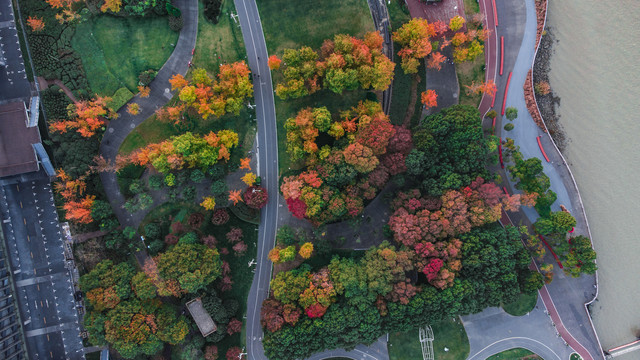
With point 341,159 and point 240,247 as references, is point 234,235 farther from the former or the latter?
point 341,159

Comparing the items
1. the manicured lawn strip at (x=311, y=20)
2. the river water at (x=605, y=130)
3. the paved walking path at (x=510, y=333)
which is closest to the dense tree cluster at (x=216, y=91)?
the manicured lawn strip at (x=311, y=20)

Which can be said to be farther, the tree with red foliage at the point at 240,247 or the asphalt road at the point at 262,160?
the asphalt road at the point at 262,160

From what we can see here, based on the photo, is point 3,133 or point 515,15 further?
point 515,15

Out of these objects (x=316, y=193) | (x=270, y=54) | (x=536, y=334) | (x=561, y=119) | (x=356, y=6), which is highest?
(x=356, y=6)

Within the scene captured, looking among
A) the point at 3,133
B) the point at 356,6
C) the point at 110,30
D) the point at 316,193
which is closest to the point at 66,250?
the point at 3,133

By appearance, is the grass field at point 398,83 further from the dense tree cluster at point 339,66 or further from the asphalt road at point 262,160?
the asphalt road at point 262,160

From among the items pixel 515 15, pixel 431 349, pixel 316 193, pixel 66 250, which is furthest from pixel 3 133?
pixel 515 15

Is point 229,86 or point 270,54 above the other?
point 270,54

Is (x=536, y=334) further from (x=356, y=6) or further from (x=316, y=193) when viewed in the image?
(x=356, y=6)
